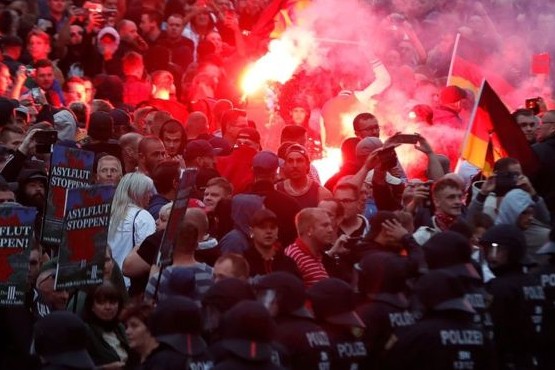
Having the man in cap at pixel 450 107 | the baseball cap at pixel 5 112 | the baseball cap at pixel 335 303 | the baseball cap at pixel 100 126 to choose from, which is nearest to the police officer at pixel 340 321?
the baseball cap at pixel 335 303

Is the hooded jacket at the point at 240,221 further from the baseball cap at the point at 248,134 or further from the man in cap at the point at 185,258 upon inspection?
the baseball cap at the point at 248,134

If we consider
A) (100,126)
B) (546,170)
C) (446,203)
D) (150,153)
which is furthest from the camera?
(546,170)

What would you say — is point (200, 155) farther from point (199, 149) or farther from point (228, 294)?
point (228, 294)

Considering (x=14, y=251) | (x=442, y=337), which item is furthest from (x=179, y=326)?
(x=14, y=251)

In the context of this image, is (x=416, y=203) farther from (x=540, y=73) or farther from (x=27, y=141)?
(x=540, y=73)

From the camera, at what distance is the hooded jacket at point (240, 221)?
38.0 ft

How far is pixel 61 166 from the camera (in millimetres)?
11203

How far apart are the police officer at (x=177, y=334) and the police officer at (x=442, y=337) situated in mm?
1250

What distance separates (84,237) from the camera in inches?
415

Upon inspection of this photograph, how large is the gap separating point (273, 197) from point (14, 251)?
2.57 meters

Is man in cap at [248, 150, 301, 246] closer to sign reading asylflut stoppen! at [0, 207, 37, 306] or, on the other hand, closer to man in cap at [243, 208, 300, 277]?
man in cap at [243, 208, 300, 277]

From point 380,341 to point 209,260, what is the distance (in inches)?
83.3

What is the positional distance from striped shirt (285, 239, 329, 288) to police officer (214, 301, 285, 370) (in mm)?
2683

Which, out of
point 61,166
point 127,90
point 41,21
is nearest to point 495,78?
point 127,90
